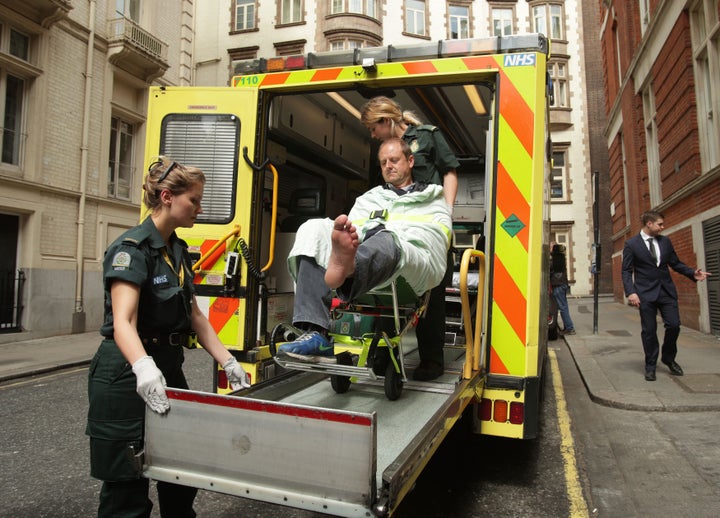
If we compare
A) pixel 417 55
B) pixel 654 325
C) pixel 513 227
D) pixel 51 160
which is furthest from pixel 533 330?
pixel 51 160

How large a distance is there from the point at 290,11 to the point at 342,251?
2487 centimetres

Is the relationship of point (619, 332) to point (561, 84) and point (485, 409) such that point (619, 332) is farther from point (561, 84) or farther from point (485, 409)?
point (561, 84)

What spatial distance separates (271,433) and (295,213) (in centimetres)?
353

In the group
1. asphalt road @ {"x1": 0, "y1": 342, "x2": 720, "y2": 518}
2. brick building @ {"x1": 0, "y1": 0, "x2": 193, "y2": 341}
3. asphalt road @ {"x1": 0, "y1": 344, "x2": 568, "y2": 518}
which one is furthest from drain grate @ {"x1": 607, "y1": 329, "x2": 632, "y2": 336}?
brick building @ {"x1": 0, "y1": 0, "x2": 193, "y2": 341}

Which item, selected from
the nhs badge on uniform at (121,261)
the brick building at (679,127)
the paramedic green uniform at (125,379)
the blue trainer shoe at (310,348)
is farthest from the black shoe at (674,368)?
the nhs badge on uniform at (121,261)

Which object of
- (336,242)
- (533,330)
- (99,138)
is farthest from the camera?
(99,138)

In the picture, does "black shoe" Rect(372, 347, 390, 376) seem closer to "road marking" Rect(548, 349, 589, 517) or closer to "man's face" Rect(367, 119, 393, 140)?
"road marking" Rect(548, 349, 589, 517)

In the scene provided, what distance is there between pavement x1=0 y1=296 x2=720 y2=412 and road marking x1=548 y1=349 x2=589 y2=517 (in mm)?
363

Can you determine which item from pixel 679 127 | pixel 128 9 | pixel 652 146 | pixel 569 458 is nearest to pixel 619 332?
pixel 679 127

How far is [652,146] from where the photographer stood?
1360cm

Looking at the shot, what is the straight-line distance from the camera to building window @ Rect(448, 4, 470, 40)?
2578 cm

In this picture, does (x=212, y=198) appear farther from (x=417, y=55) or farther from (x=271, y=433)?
(x=271, y=433)

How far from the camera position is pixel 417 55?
347 cm

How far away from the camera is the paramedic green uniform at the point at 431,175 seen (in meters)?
3.55
